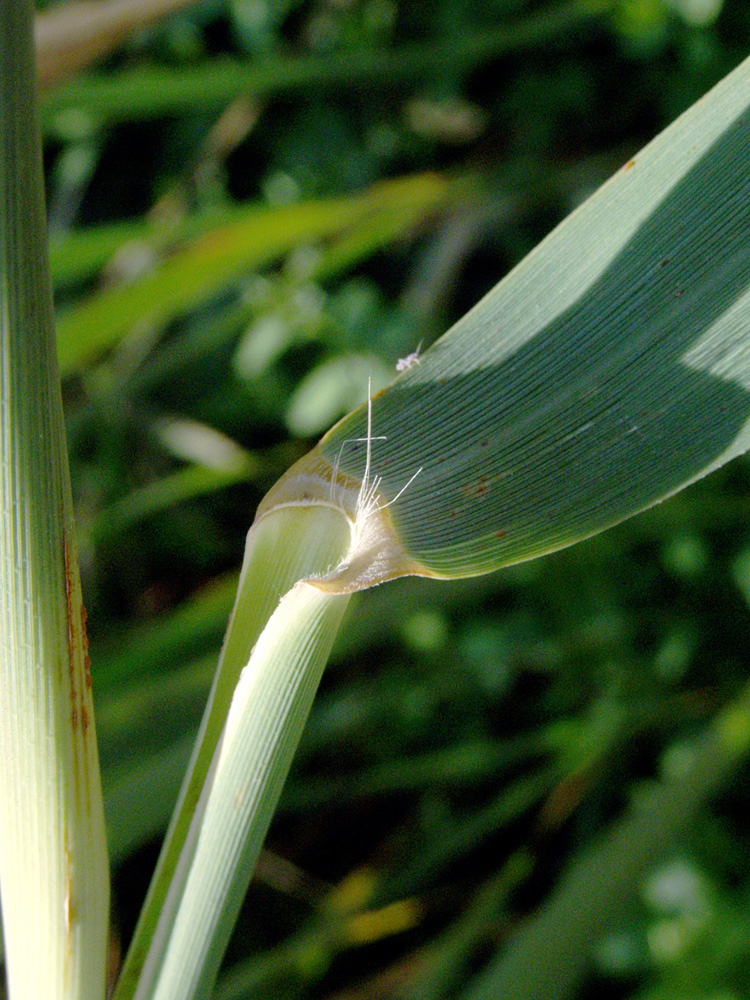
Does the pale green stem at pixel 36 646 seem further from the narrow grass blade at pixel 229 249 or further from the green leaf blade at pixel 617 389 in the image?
the narrow grass blade at pixel 229 249

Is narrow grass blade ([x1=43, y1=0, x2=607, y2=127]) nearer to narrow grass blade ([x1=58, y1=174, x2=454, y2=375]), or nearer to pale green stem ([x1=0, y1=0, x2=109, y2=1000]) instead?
narrow grass blade ([x1=58, y1=174, x2=454, y2=375])

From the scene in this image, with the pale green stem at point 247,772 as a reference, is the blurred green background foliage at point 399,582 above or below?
above

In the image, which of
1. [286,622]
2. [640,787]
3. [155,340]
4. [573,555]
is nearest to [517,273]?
[286,622]

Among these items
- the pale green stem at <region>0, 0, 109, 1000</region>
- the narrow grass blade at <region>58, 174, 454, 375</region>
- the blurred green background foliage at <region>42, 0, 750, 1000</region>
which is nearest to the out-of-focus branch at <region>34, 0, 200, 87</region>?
the blurred green background foliage at <region>42, 0, 750, 1000</region>

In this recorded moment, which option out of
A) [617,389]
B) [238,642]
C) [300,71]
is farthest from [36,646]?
[300,71]

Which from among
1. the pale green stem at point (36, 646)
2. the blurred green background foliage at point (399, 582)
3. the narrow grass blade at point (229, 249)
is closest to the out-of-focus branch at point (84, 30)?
the blurred green background foliage at point (399, 582)

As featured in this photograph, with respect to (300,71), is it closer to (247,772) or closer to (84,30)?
(84,30)
